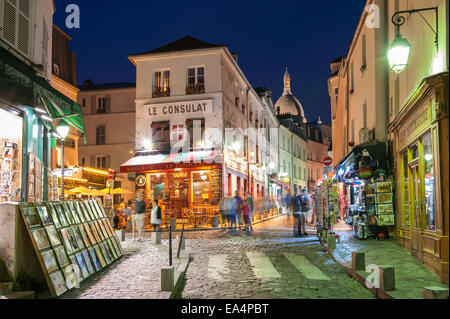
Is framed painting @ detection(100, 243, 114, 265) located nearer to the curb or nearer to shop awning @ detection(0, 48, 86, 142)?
shop awning @ detection(0, 48, 86, 142)

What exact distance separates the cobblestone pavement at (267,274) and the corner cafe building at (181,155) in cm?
1240

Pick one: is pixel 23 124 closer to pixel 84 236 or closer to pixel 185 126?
pixel 84 236

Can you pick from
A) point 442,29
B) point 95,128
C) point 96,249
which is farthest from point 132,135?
point 442,29

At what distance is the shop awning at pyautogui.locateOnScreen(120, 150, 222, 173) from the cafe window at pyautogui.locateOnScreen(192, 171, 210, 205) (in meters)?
1.35

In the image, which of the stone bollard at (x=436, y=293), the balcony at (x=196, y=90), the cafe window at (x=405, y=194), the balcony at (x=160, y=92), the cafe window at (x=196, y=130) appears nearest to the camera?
the stone bollard at (x=436, y=293)

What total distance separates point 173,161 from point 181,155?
3.56 ft

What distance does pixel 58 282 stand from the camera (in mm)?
6121

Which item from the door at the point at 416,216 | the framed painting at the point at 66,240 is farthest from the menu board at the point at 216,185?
the framed painting at the point at 66,240

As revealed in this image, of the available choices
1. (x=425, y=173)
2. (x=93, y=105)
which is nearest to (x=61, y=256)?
(x=425, y=173)

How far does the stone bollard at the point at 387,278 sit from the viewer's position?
607 cm

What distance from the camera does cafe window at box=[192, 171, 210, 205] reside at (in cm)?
2564

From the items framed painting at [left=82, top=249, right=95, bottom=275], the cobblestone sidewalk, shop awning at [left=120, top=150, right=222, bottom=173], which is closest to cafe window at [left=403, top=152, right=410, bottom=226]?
the cobblestone sidewalk

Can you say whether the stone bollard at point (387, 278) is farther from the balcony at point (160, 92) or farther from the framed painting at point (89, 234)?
the balcony at point (160, 92)

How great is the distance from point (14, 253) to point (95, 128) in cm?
3331
